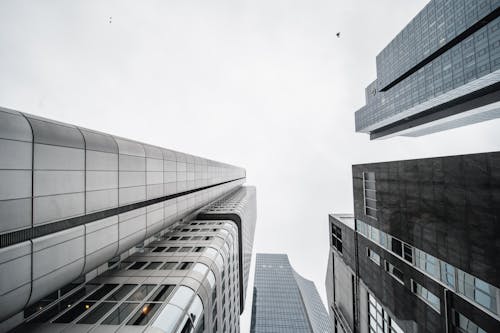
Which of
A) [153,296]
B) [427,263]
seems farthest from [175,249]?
[427,263]

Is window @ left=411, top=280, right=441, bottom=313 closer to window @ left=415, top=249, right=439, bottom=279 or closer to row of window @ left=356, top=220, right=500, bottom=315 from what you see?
row of window @ left=356, top=220, right=500, bottom=315

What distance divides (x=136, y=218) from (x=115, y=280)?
5.76 metres

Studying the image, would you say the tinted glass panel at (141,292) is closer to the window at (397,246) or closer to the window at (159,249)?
the window at (159,249)

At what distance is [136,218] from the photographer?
50.6ft

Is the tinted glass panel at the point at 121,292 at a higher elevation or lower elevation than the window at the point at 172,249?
lower

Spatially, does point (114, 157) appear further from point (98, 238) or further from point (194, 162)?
A: point (194, 162)

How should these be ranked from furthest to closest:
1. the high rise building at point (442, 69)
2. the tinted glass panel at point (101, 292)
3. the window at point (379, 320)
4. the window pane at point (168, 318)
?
the high rise building at point (442, 69), the window at point (379, 320), the tinted glass panel at point (101, 292), the window pane at point (168, 318)

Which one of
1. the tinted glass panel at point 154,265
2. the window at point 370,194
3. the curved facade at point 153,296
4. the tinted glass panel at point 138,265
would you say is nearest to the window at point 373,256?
the window at point 370,194

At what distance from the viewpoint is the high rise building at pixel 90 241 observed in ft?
27.1

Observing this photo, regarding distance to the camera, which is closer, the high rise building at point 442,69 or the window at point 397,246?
the window at point 397,246

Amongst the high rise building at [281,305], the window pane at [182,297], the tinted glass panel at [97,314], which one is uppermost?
the tinted glass panel at [97,314]

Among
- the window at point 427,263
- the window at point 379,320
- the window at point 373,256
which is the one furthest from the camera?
the window at point 373,256

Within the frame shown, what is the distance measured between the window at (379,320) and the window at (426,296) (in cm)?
486

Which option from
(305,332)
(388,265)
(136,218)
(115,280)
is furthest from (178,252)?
(305,332)
